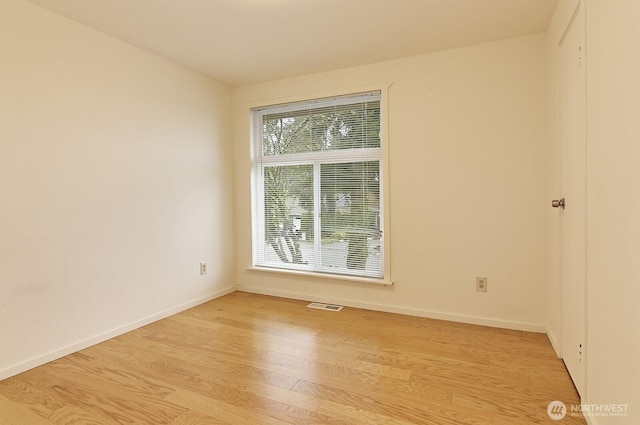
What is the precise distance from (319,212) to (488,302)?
1.75 m

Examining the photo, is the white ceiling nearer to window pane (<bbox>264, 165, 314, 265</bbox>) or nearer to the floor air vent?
window pane (<bbox>264, 165, 314, 265</bbox>)

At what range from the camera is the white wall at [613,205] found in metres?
1.13

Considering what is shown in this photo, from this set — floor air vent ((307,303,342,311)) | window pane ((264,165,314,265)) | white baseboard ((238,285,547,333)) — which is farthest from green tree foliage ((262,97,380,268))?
floor air vent ((307,303,342,311))

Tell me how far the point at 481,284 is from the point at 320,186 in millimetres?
1750

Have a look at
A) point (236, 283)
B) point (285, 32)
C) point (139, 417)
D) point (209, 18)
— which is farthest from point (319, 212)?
point (139, 417)

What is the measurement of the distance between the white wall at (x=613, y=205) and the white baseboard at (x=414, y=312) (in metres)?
1.20

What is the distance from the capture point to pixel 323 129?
351cm

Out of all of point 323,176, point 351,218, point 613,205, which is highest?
point 323,176

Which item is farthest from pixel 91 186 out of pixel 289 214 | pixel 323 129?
pixel 323 129

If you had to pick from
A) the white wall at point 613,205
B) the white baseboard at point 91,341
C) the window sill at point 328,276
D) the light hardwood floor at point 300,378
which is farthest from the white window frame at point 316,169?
the white wall at point 613,205

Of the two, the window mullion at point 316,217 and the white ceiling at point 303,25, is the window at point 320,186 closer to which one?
the window mullion at point 316,217

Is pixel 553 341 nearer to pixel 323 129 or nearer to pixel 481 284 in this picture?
pixel 481 284

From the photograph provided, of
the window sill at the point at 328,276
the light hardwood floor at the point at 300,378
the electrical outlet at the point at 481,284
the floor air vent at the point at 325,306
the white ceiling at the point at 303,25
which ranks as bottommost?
the light hardwood floor at the point at 300,378

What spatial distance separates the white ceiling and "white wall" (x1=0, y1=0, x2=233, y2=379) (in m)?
0.25
